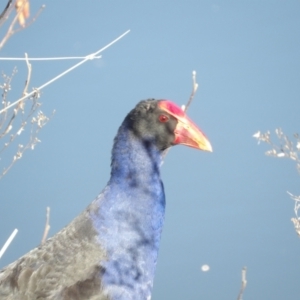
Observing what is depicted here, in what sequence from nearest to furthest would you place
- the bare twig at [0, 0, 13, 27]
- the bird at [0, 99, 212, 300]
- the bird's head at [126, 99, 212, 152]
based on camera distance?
1. the bare twig at [0, 0, 13, 27]
2. the bird at [0, 99, 212, 300]
3. the bird's head at [126, 99, 212, 152]

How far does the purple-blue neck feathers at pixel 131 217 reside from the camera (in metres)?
1.08

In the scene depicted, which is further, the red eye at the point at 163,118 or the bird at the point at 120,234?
the red eye at the point at 163,118

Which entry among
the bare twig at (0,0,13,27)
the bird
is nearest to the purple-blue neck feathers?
the bird

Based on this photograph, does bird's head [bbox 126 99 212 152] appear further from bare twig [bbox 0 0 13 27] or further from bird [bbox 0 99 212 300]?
bare twig [bbox 0 0 13 27]

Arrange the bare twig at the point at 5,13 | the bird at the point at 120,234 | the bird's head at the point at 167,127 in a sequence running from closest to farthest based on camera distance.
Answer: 1. the bare twig at the point at 5,13
2. the bird at the point at 120,234
3. the bird's head at the point at 167,127

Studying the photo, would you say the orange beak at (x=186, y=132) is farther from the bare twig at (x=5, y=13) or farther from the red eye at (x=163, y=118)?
the bare twig at (x=5, y=13)

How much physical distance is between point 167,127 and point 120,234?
0.35 m

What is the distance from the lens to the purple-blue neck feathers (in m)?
1.08

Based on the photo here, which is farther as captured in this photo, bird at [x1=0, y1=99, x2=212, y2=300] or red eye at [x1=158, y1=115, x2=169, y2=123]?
red eye at [x1=158, y1=115, x2=169, y2=123]

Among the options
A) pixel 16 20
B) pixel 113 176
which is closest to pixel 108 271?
pixel 113 176

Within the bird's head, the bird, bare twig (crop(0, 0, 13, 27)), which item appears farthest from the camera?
the bird's head

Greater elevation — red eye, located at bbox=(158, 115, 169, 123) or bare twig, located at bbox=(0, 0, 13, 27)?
red eye, located at bbox=(158, 115, 169, 123)

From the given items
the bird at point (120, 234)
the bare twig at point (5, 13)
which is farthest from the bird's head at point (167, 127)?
the bare twig at point (5, 13)

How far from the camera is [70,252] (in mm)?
1094
